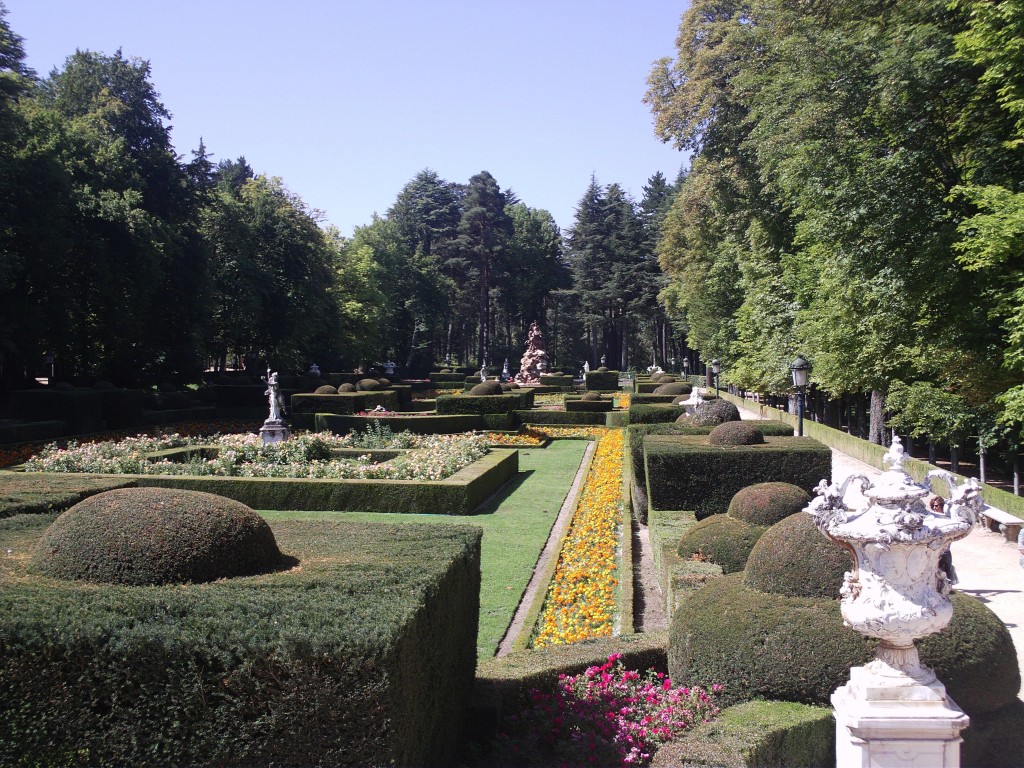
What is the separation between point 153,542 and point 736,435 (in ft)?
34.6

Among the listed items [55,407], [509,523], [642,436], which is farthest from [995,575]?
[55,407]

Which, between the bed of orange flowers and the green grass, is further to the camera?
the green grass

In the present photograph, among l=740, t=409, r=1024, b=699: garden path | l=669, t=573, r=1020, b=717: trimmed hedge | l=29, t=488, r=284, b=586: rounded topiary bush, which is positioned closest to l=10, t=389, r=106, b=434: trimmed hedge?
l=29, t=488, r=284, b=586: rounded topiary bush

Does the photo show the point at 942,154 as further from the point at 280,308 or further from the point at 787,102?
the point at 280,308

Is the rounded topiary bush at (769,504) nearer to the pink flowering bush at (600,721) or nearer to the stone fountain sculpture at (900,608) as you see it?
the pink flowering bush at (600,721)

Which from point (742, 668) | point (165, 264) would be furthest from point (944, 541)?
point (165, 264)

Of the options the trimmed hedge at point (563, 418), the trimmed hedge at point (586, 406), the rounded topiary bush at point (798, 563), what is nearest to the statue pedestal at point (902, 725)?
the rounded topiary bush at point (798, 563)

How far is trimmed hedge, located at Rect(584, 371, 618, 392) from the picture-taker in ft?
180

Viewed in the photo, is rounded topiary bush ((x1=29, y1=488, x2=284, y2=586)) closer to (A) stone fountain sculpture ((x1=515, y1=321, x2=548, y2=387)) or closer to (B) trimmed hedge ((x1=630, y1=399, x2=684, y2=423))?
(B) trimmed hedge ((x1=630, y1=399, x2=684, y2=423))

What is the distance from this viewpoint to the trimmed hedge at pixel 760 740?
5.01 m

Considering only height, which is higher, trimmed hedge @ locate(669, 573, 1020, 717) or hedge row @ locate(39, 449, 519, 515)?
trimmed hedge @ locate(669, 573, 1020, 717)

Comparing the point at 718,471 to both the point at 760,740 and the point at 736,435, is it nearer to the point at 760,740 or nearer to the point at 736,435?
the point at 736,435

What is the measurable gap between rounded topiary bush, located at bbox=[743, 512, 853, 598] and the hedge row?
970 centimetres

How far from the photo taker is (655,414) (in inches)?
918
